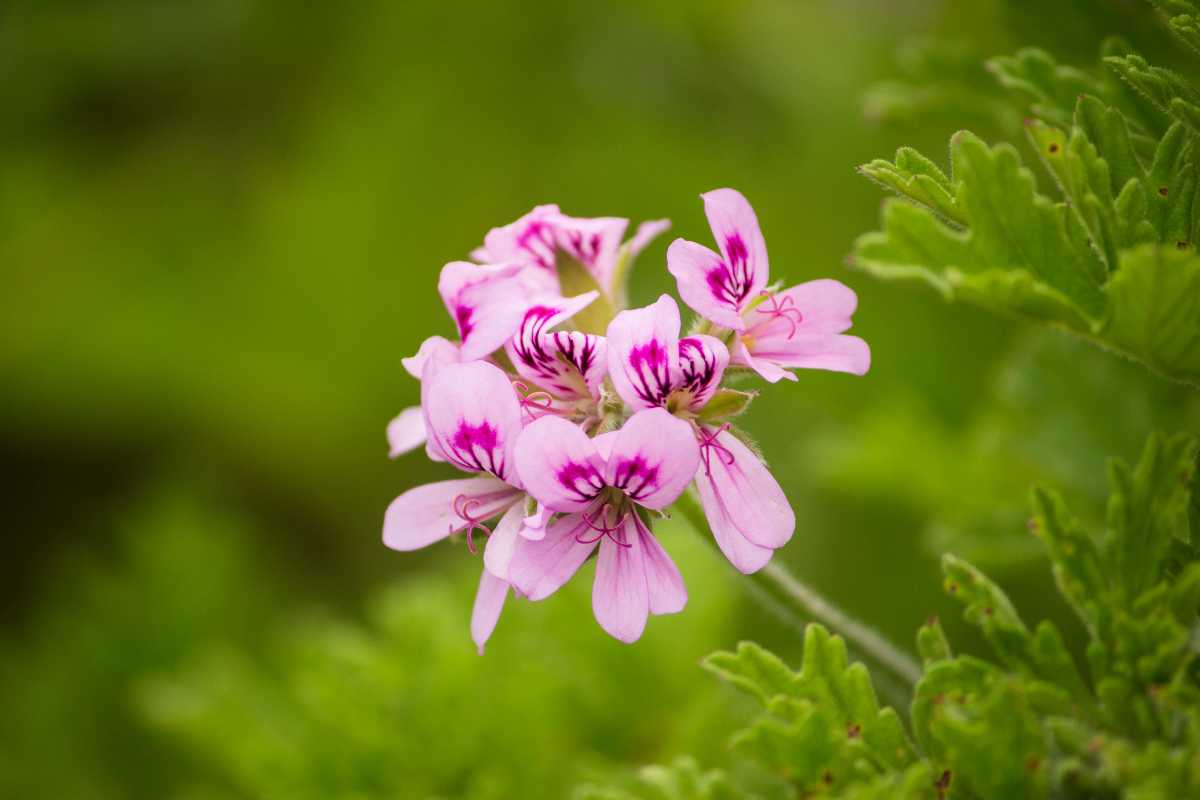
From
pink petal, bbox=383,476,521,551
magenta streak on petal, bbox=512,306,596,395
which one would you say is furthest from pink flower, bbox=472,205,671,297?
pink petal, bbox=383,476,521,551

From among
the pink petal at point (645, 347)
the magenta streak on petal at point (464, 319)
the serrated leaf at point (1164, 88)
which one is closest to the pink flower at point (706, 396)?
the pink petal at point (645, 347)

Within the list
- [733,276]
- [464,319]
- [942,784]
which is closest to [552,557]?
[464,319]

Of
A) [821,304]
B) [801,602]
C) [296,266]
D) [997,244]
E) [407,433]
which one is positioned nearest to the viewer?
[997,244]

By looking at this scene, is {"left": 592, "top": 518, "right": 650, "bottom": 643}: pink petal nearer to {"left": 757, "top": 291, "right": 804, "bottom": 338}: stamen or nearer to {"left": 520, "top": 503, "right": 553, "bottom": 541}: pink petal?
{"left": 520, "top": 503, "right": 553, "bottom": 541}: pink petal

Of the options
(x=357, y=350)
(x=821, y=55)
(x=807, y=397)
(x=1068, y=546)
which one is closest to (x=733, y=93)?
(x=821, y=55)

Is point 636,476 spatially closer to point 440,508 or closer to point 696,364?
point 696,364

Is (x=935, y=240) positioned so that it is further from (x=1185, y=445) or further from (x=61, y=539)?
(x=61, y=539)

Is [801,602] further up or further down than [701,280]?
further down
